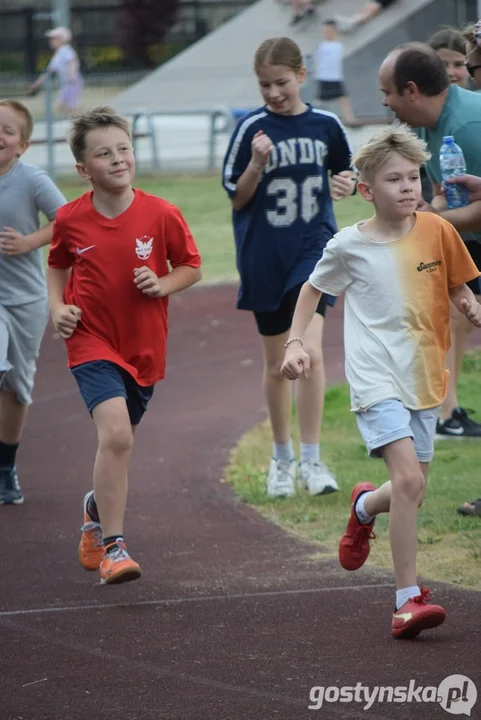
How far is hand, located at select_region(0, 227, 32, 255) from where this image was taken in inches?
265

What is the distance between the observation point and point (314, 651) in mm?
4758

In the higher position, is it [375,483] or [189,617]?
[189,617]

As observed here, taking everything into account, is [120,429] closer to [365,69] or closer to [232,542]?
[232,542]

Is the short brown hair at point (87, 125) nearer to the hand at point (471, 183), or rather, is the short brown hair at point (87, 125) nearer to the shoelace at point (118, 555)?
the hand at point (471, 183)

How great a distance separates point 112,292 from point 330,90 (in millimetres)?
18852

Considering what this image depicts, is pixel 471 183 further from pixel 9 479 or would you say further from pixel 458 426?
pixel 9 479

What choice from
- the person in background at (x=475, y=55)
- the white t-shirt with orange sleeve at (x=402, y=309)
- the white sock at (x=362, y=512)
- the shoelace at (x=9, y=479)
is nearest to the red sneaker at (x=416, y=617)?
the white sock at (x=362, y=512)

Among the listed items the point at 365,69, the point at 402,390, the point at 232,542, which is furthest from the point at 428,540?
the point at 365,69

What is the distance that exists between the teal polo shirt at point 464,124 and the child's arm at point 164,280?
1237 millimetres

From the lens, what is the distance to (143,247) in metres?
5.78

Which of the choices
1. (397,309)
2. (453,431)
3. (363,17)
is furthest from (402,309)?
(363,17)

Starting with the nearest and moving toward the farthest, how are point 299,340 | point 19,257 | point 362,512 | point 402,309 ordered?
1. point 402,309
2. point 299,340
3. point 362,512
4. point 19,257

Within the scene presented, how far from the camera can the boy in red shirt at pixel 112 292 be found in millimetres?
5656

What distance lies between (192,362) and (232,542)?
15.4 feet
